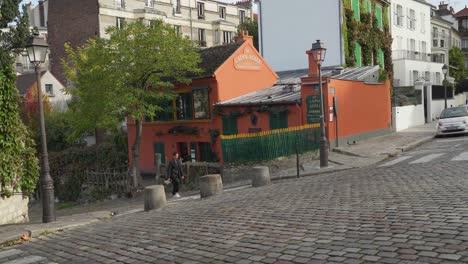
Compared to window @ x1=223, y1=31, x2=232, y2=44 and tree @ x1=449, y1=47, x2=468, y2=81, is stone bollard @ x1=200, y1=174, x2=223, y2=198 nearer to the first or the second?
window @ x1=223, y1=31, x2=232, y2=44

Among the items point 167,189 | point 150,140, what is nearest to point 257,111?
point 167,189

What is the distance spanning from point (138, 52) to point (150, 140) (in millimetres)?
8377

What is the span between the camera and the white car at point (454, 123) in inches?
856

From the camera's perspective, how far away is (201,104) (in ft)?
78.7

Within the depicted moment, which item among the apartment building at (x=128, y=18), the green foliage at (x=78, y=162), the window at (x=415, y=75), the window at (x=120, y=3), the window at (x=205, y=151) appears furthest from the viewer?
the window at (x=415, y=75)

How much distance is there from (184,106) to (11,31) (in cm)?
1231

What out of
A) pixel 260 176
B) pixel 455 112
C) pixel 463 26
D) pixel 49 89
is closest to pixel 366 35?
pixel 455 112

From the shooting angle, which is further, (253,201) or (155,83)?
(155,83)

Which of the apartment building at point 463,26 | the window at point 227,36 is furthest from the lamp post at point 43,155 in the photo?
the apartment building at point 463,26

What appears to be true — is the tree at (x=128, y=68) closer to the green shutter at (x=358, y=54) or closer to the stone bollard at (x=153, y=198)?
the stone bollard at (x=153, y=198)

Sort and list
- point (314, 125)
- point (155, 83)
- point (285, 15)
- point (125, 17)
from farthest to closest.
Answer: point (125, 17) → point (285, 15) → point (155, 83) → point (314, 125)

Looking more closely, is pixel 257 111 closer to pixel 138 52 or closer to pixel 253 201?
pixel 138 52

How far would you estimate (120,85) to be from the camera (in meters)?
20.2

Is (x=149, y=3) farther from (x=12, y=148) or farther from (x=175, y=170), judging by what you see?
(x=12, y=148)
